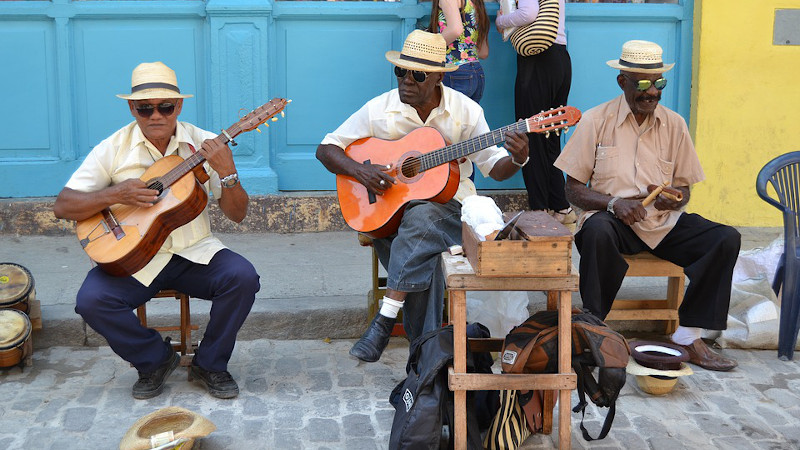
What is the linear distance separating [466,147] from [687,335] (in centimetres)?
148

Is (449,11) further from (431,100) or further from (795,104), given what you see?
(795,104)

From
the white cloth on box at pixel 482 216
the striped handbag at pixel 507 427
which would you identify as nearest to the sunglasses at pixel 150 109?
the white cloth on box at pixel 482 216

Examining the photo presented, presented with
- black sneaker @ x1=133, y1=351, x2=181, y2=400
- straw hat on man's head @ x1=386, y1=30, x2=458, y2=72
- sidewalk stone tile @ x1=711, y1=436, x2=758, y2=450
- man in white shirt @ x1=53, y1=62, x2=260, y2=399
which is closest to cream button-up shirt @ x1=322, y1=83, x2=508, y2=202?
straw hat on man's head @ x1=386, y1=30, x2=458, y2=72

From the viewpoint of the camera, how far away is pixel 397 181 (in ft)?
15.0

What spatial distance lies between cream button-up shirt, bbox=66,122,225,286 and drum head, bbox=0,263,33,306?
73 cm

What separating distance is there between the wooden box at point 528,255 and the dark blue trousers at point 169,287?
1.26m

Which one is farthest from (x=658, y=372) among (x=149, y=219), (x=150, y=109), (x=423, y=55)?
(x=150, y=109)

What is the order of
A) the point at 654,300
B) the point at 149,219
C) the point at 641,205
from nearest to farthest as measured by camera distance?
the point at 149,219 < the point at 641,205 < the point at 654,300

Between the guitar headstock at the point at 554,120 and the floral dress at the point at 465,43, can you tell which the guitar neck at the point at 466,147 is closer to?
the guitar headstock at the point at 554,120

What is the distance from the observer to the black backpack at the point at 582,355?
3654 millimetres

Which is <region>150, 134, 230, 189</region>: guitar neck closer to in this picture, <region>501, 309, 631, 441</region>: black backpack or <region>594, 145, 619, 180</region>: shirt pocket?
<region>501, 309, 631, 441</region>: black backpack

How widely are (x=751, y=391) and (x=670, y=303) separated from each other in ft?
2.52

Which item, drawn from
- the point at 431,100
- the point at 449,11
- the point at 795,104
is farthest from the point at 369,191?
the point at 795,104

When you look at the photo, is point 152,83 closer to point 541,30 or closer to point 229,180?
point 229,180
